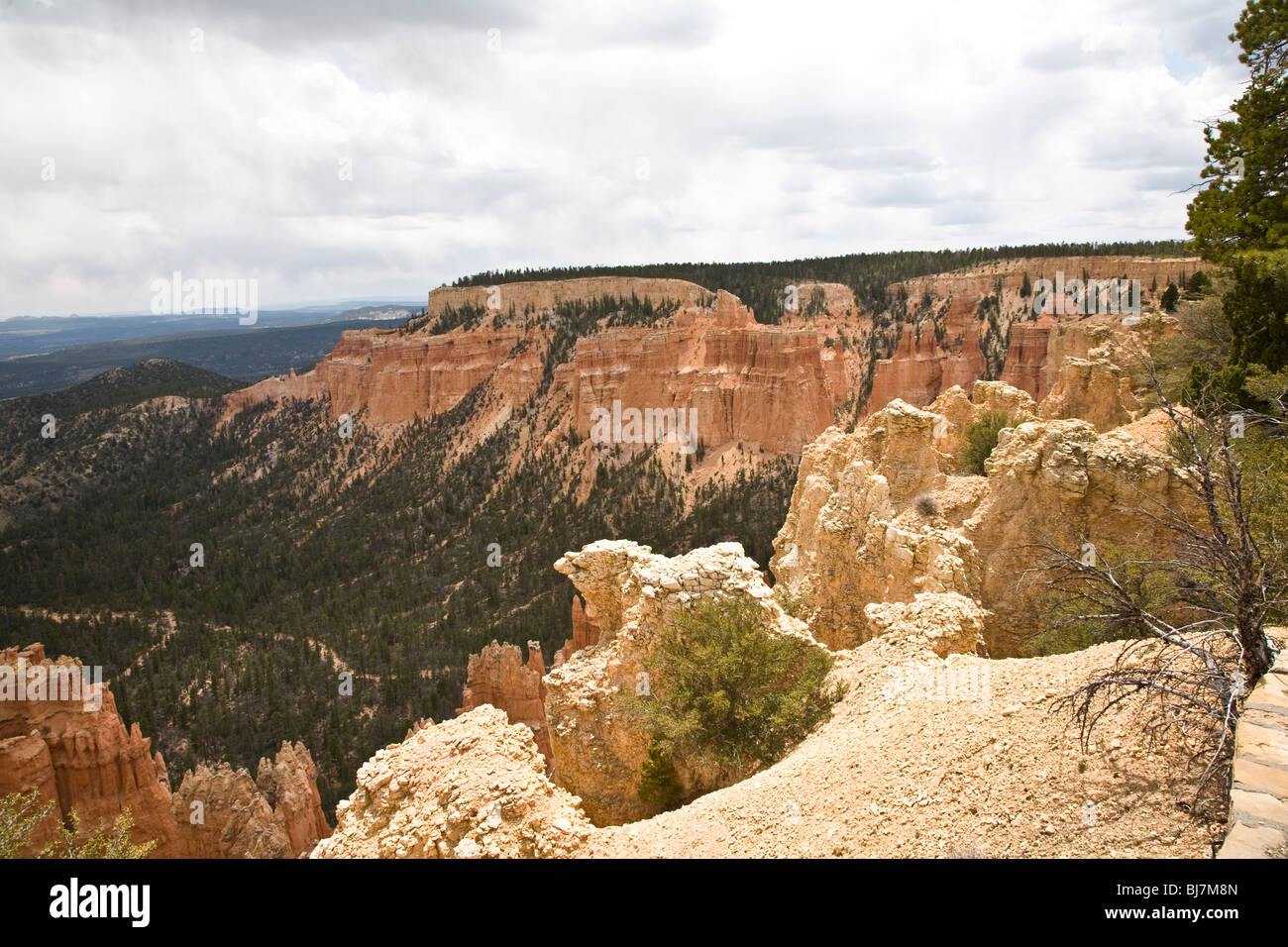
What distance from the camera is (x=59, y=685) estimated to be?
1733 centimetres

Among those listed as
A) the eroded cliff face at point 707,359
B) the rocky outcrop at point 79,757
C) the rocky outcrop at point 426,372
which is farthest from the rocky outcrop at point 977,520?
the rocky outcrop at point 426,372

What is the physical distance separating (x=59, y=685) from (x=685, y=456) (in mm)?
43826

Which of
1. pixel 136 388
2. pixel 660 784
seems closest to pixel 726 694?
pixel 660 784

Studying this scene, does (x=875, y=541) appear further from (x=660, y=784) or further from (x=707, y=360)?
(x=707, y=360)

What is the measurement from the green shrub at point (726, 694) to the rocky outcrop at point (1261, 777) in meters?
4.89

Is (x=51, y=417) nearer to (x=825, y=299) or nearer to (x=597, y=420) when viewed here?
(x=597, y=420)

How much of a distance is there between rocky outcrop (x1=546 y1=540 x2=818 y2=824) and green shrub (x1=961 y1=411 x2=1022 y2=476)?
13.1m

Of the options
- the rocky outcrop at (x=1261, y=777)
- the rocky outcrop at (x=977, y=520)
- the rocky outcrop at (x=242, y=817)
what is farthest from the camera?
the rocky outcrop at (x=242, y=817)

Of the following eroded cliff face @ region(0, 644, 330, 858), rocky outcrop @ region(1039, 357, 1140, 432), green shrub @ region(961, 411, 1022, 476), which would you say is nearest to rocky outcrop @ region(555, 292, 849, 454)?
rocky outcrop @ region(1039, 357, 1140, 432)

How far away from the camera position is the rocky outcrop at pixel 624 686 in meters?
10.2

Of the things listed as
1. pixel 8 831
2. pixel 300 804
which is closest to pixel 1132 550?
pixel 8 831

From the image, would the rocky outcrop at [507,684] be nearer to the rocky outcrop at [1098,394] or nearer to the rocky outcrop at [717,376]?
the rocky outcrop at [1098,394]

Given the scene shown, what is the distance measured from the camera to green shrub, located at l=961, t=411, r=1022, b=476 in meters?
21.1

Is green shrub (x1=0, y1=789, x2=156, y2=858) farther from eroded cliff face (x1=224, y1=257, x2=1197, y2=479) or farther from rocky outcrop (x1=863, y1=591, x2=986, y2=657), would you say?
eroded cliff face (x1=224, y1=257, x2=1197, y2=479)
